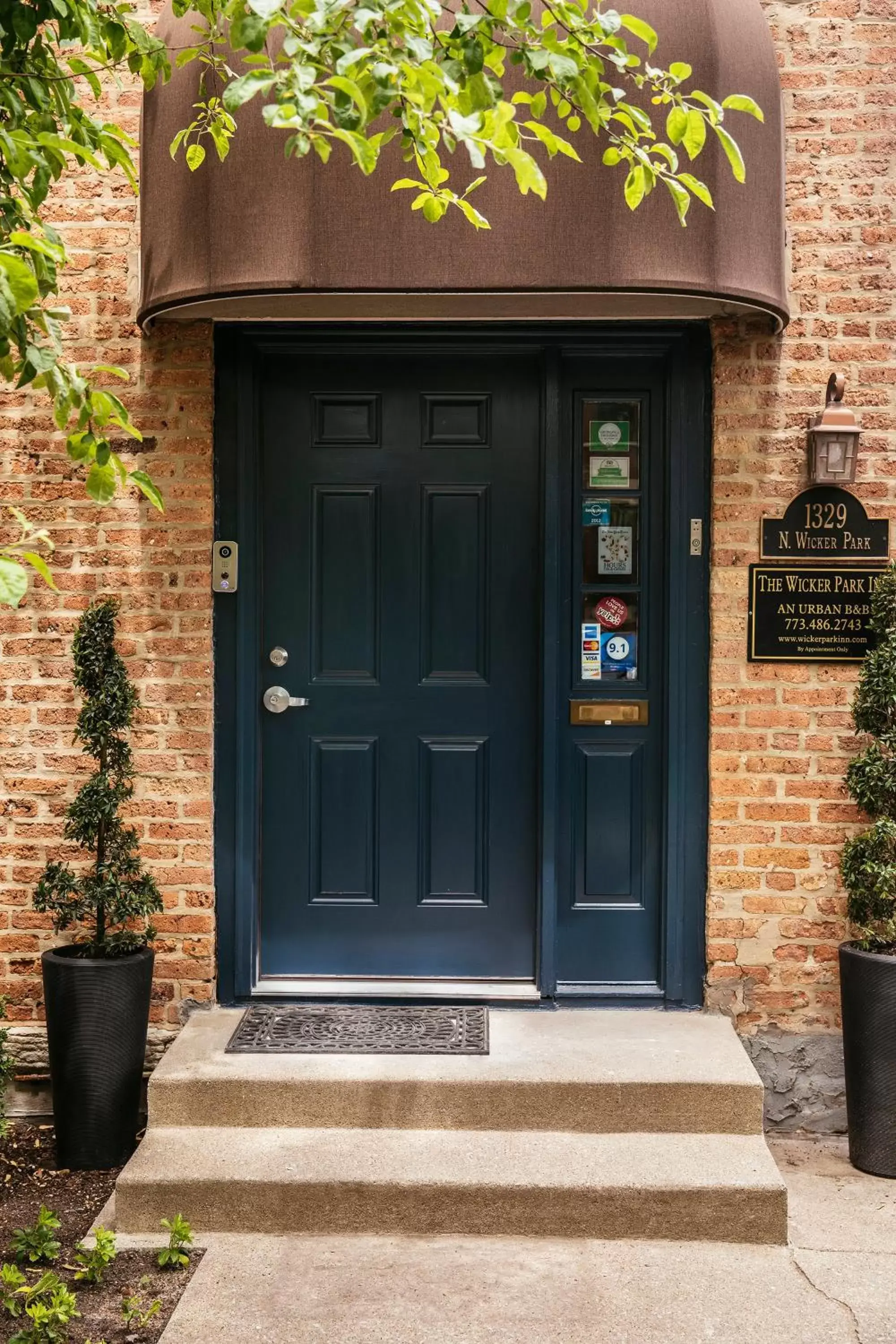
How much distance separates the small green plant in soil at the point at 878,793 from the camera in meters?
4.18

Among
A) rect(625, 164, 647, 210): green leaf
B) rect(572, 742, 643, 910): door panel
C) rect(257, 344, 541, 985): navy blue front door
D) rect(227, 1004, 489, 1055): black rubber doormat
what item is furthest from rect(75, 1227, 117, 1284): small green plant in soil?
rect(625, 164, 647, 210): green leaf

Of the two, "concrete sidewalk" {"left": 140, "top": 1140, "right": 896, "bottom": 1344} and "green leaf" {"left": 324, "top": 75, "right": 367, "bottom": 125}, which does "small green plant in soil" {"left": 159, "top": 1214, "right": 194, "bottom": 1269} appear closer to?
"concrete sidewalk" {"left": 140, "top": 1140, "right": 896, "bottom": 1344}

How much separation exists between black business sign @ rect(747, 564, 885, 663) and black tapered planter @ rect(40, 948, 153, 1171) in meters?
2.57

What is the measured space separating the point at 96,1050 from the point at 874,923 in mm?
2791

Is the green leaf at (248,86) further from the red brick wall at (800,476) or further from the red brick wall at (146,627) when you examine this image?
the red brick wall at (800,476)

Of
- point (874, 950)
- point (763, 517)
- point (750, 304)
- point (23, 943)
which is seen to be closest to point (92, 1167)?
point (23, 943)

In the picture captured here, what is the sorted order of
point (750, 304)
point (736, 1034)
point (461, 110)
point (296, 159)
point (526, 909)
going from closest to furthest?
point (461, 110), point (296, 159), point (750, 304), point (736, 1034), point (526, 909)

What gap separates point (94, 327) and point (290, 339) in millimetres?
740

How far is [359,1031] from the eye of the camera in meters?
4.39

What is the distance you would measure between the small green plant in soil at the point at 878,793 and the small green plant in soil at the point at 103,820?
8.29 feet

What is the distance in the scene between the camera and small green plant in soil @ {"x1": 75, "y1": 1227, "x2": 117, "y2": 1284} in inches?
136

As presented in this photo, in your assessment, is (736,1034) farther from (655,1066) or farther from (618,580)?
(618,580)

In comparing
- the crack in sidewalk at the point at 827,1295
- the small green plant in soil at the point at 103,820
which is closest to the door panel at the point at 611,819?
the crack in sidewalk at the point at 827,1295

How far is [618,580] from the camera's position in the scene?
471 cm
